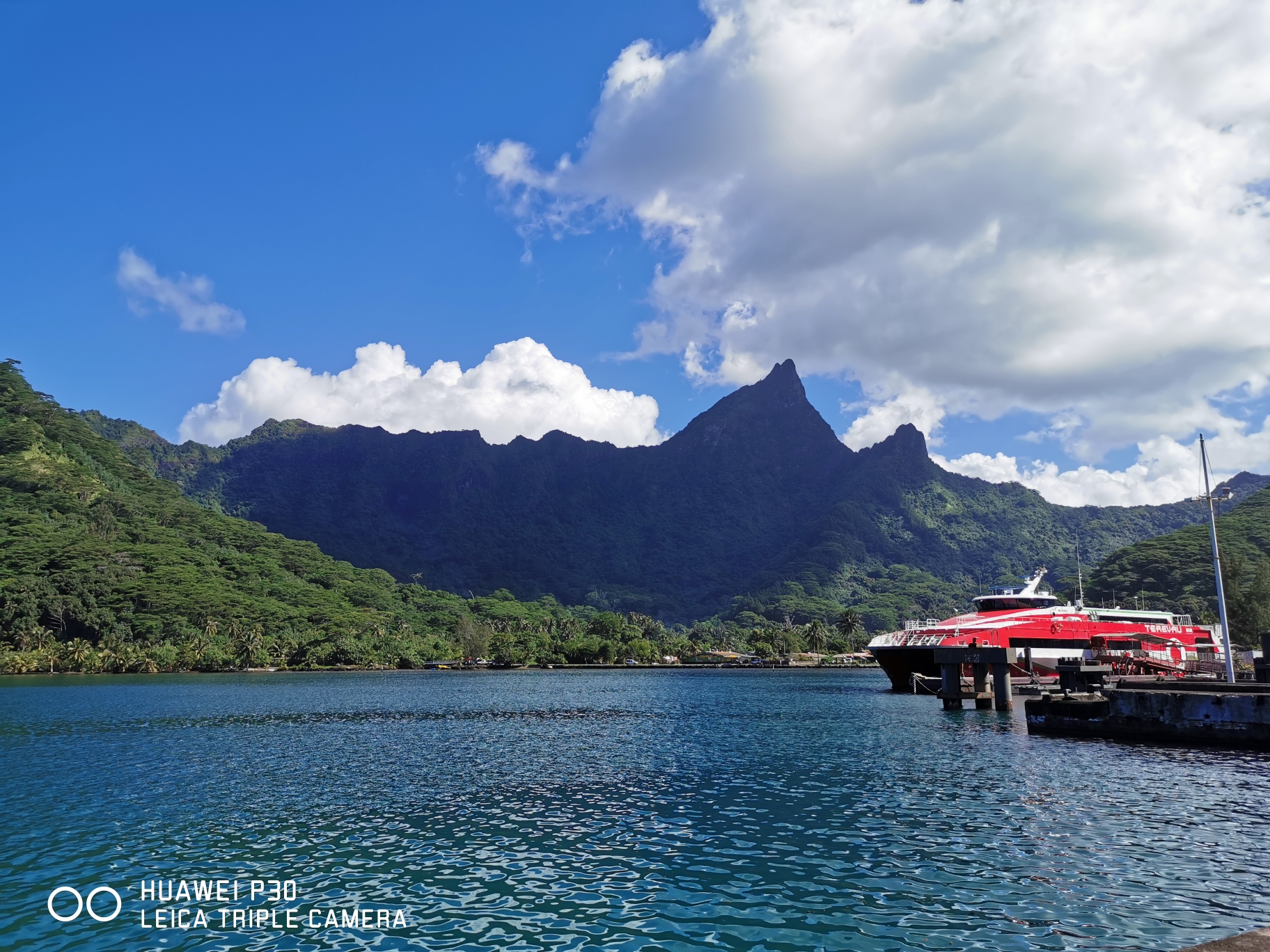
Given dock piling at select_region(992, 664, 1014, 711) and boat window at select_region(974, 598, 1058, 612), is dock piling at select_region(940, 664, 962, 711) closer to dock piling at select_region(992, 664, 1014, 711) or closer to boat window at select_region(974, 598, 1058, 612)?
dock piling at select_region(992, 664, 1014, 711)

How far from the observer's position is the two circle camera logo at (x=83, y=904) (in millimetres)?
17469

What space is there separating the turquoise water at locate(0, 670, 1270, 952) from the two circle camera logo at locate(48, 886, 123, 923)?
0.20m

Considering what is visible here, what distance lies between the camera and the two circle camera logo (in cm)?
1747

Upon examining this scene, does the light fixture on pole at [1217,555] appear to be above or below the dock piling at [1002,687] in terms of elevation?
above

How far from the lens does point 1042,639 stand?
98.8 m

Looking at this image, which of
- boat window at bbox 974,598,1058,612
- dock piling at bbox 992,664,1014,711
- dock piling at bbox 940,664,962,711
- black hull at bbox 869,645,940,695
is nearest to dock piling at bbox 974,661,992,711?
dock piling at bbox 992,664,1014,711

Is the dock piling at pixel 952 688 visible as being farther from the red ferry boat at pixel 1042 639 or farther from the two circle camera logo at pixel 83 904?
the two circle camera logo at pixel 83 904

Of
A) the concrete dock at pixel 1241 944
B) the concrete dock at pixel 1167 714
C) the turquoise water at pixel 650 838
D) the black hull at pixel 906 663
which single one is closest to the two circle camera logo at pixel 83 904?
the turquoise water at pixel 650 838

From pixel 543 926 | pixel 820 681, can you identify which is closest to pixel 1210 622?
pixel 820 681

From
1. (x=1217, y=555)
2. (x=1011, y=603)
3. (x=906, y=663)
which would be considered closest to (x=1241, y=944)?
(x=1217, y=555)

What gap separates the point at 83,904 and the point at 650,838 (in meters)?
14.6

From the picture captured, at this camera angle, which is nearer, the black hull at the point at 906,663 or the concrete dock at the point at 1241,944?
the concrete dock at the point at 1241,944

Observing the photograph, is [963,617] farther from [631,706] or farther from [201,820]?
[201,820]

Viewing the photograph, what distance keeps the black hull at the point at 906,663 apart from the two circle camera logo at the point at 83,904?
84321 millimetres
